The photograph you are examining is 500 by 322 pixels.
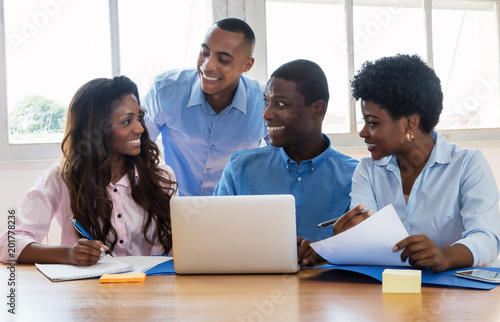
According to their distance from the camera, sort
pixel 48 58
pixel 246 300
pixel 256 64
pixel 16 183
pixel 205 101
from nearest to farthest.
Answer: pixel 246 300 → pixel 205 101 → pixel 16 183 → pixel 48 58 → pixel 256 64

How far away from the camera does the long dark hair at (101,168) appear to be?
1983 mm

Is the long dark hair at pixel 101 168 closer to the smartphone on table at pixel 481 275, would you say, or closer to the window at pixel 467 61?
the smartphone on table at pixel 481 275

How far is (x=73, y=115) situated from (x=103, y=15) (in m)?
1.40

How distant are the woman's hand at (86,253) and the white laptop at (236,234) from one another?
0.90ft

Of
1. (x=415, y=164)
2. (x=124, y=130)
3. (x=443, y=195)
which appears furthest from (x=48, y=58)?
(x=443, y=195)

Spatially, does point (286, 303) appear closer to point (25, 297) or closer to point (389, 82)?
point (25, 297)

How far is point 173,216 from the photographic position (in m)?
1.46

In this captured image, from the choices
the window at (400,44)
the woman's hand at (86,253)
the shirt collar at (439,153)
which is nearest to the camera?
the woman's hand at (86,253)

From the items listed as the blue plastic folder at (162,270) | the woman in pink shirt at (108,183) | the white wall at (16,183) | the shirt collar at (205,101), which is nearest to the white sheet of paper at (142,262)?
the blue plastic folder at (162,270)

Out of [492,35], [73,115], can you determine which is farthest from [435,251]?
[492,35]

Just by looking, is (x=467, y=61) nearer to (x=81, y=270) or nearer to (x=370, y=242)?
(x=370, y=242)

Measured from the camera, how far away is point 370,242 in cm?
138

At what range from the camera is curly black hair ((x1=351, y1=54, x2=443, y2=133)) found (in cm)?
180

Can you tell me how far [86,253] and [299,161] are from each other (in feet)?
2.92
